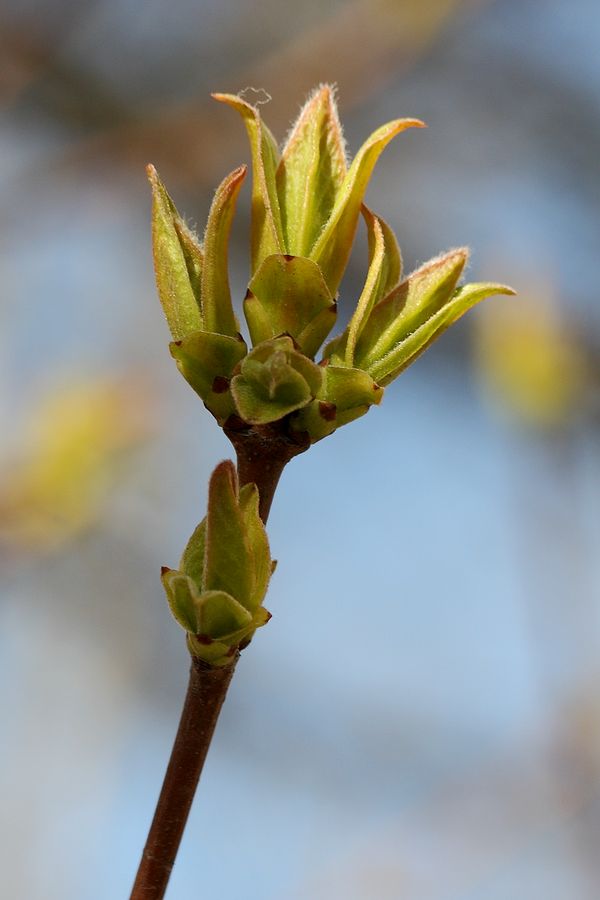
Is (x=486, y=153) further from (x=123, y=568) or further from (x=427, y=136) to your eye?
(x=123, y=568)

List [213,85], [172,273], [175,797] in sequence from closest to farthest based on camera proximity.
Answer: [175,797] → [172,273] → [213,85]

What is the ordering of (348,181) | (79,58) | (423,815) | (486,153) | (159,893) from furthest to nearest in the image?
(486,153), (79,58), (423,815), (348,181), (159,893)

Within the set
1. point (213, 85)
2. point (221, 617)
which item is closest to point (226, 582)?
point (221, 617)

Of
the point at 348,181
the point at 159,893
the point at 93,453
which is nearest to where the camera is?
the point at 159,893

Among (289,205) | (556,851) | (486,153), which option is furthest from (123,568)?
(289,205)

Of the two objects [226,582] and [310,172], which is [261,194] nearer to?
[310,172]

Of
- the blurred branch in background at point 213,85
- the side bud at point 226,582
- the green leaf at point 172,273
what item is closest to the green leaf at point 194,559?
the side bud at point 226,582

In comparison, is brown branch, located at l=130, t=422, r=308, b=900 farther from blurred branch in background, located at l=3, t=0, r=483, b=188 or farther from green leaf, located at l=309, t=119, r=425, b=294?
blurred branch in background, located at l=3, t=0, r=483, b=188
